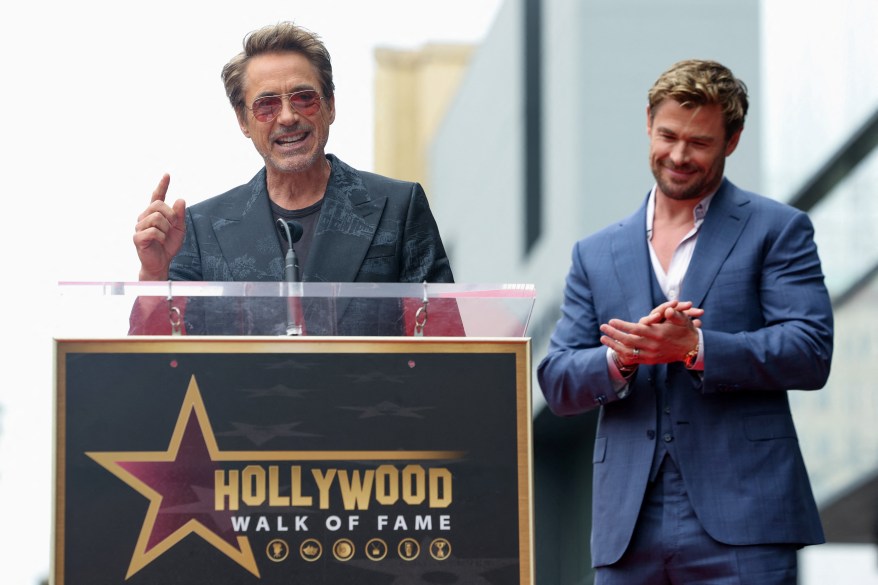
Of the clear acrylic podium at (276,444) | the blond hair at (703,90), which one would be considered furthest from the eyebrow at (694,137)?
the clear acrylic podium at (276,444)

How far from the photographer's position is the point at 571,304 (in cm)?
340

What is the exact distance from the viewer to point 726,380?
3.05 metres

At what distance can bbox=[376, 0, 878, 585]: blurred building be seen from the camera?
7.78 meters

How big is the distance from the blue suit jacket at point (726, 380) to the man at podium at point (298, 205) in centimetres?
39

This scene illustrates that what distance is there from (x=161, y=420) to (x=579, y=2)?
9.92 meters

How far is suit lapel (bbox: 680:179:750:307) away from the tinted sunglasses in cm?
83

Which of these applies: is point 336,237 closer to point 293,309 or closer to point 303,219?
point 303,219

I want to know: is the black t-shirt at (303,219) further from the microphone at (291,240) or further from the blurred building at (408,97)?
the blurred building at (408,97)

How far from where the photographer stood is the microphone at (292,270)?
99.6 inches

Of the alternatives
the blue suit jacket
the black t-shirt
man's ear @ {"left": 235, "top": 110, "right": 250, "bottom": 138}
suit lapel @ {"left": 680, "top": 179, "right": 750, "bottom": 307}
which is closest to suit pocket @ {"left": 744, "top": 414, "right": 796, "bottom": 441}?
the blue suit jacket

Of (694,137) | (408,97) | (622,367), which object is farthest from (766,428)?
(408,97)

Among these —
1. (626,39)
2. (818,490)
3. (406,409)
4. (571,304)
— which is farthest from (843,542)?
(406,409)

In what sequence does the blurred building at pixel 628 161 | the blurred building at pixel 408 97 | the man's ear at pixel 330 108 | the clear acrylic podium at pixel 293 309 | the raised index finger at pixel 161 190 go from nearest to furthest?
1. the clear acrylic podium at pixel 293 309
2. the raised index finger at pixel 161 190
3. the man's ear at pixel 330 108
4. the blurred building at pixel 628 161
5. the blurred building at pixel 408 97

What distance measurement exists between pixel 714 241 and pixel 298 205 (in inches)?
33.3
